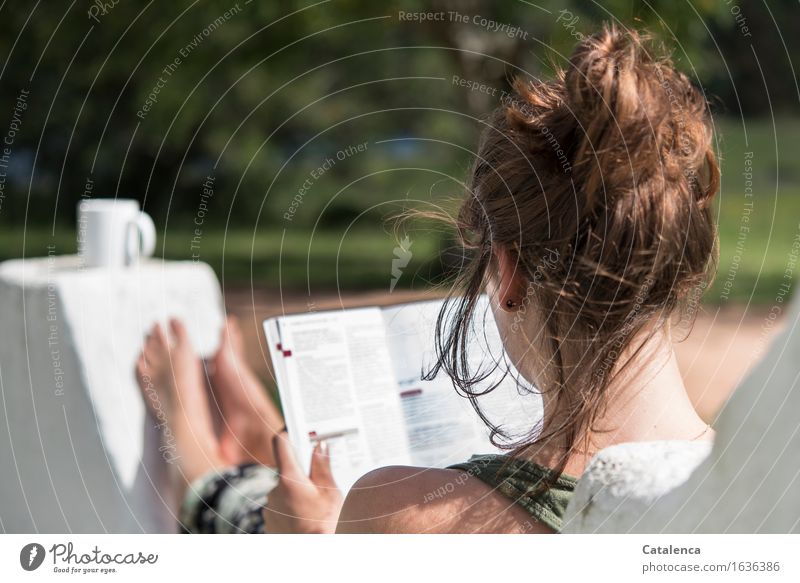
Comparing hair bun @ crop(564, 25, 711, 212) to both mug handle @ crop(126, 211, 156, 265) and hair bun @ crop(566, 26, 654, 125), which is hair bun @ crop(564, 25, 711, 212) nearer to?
hair bun @ crop(566, 26, 654, 125)

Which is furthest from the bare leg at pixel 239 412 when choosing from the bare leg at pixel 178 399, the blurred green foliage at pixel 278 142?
the blurred green foliage at pixel 278 142

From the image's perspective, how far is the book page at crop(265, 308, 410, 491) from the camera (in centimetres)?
103

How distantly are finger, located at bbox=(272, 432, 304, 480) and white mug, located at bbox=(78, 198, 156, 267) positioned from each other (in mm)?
751

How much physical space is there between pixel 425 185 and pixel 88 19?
4.43m

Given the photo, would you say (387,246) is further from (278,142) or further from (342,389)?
(342,389)

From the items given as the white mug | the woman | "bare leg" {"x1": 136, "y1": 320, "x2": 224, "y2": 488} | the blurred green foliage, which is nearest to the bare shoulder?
the woman

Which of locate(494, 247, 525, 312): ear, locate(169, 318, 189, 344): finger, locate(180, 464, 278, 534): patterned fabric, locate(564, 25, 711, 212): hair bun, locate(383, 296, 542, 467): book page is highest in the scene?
locate(564, 25, 711, 212): hair bun

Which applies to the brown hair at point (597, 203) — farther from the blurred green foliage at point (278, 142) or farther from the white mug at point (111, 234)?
the blurred green foliage at point (278, 142)

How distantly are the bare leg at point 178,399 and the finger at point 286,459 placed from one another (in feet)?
1.53

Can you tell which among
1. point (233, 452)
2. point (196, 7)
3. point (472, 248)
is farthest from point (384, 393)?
point (196, 7)

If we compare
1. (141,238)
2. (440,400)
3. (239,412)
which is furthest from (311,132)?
(440,400)

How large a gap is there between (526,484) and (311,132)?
8.71m

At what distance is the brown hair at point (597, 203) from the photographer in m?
0.74

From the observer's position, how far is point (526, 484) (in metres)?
0.79
